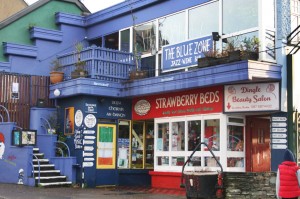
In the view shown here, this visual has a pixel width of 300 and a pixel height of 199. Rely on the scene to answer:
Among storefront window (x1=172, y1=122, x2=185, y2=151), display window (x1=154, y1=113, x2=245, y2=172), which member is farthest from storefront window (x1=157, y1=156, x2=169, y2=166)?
storefront window (x1=172, y1=122, x2=185, y2=151)

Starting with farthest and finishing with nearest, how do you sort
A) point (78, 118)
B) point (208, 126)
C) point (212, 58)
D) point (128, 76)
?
point (128, 76) → point (78, 118) → point (208, 126) → point (212, 58)

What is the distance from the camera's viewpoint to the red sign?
16.3m

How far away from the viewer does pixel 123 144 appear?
62.1 ft

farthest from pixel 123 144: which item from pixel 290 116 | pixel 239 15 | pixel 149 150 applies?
pixel 290 116

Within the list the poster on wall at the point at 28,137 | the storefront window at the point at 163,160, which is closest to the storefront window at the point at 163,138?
the storefront window at the point at 163,160

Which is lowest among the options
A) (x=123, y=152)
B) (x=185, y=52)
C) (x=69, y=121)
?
Result: (x=123, y=152)

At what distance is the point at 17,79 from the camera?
64.1 feet

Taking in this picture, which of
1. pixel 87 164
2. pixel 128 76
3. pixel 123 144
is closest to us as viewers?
pixel 87 164

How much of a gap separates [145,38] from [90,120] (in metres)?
4.07

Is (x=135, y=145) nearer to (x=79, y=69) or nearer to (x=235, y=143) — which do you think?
(x=79, y=69)

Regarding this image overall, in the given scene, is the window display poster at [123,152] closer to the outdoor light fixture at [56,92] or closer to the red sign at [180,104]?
the red sign at [180,104]

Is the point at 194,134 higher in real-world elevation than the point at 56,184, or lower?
higher

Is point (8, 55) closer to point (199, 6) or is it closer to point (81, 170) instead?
point (81, 170)

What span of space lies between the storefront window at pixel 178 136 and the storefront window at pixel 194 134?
37 centimetres
